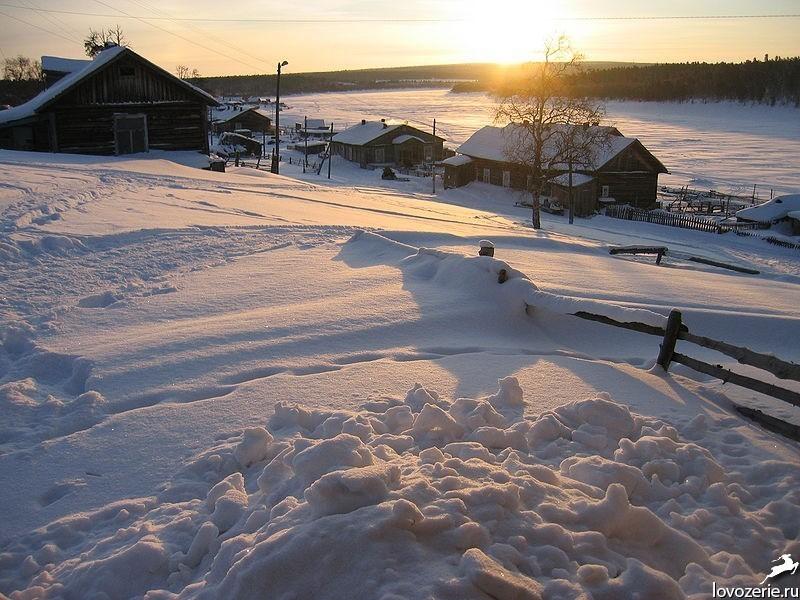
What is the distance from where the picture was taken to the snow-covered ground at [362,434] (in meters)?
3.66

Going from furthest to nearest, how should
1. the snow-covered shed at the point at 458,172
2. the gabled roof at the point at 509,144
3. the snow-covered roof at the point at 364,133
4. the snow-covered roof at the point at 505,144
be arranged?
the snow-covered roof at the point at 364,133, the snow-covered shed at the point at 458,172, the snow-covered roof at the point at 505,144, the gabled roof at the point at 509,144

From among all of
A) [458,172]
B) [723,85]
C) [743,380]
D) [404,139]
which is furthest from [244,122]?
[723,85]

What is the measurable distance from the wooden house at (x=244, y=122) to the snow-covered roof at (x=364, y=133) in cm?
1777

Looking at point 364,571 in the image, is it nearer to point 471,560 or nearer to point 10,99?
point 471,560

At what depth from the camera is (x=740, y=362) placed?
6.26 metres

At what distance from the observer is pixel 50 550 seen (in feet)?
13.4

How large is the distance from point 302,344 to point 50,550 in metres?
3.60

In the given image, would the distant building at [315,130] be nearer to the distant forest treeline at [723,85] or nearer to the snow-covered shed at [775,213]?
the distant forest treeline at [723,85]

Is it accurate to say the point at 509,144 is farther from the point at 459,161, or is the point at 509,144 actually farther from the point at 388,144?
the point at 388,144

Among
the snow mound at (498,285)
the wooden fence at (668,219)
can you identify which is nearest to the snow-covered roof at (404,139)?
the wooden fence at (668,219)

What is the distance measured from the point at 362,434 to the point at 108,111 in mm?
26717

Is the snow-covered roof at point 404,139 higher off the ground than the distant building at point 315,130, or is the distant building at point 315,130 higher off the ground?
the distant building at point 315,130

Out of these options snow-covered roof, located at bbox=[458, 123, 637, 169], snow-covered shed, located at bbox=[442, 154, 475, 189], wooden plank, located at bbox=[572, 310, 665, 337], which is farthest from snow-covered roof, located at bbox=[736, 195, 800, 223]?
wooden plank, located at bbox=[572, 310, 665, 337]

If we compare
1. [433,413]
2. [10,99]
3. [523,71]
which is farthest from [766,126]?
[433,413]
